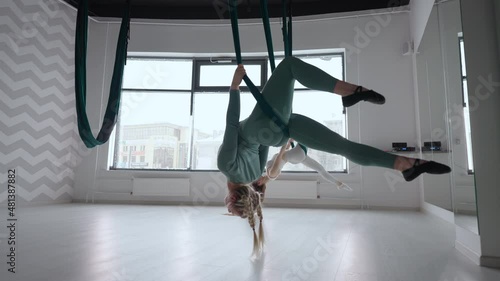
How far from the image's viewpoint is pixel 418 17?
170 inches

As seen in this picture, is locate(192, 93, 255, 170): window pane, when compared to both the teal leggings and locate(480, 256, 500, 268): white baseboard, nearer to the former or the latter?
the teal leggings

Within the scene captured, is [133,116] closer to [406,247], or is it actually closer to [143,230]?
[143,230]

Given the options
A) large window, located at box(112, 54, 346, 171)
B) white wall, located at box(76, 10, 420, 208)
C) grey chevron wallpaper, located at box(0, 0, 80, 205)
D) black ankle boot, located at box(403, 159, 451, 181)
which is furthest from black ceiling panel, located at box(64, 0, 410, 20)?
black ankle boot, located at box(403, 159, 451, 181)

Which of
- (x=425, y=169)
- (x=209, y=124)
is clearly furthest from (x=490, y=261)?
(x=209, y=124)

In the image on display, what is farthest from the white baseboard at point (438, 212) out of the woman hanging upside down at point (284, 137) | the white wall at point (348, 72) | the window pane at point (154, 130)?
the window pane at point (154, 130)

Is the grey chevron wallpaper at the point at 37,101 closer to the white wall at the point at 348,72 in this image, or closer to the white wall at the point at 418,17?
the white wall at the point at 348,72

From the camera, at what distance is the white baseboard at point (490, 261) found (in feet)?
6.18

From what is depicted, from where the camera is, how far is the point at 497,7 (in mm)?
1988

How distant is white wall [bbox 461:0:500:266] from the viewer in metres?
1.93

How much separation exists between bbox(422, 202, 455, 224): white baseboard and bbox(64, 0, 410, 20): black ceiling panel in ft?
10.9

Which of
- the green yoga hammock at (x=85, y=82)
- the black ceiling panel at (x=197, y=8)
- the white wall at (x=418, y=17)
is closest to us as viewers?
the green yoga hammock at (x=85, y=82)

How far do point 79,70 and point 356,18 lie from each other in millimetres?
4389

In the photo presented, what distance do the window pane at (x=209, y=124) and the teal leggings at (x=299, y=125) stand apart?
3928mm

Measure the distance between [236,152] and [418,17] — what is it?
13.0 feet
